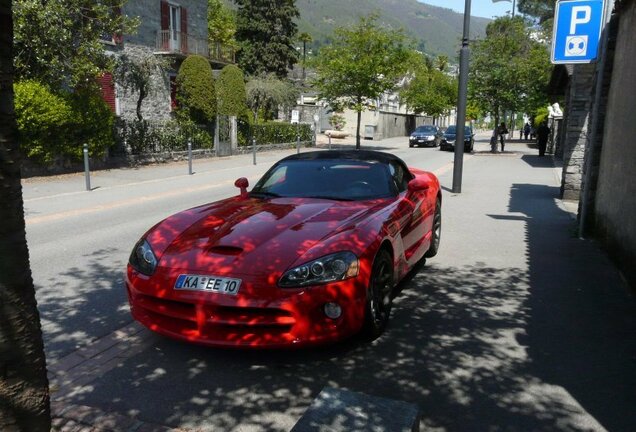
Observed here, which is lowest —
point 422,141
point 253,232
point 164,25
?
point 422,141

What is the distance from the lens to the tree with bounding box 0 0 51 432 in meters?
2.06

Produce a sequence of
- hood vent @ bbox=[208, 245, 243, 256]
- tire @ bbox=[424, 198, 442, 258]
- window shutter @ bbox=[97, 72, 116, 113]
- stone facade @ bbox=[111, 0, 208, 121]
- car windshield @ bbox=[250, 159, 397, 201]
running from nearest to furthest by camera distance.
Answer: hood vent @ bbox=[208, 245, 243, 256]
car windshield @ bbox=[250, 159, 397, 201]
tire @ bbox=[424, 198, 442, 258]
window shutter @ bbox=[97, 72, 116, 113]
stone facade @ bbox=[111, 0, 208, 121]

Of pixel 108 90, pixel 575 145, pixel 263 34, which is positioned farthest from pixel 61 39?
pixel 263 34

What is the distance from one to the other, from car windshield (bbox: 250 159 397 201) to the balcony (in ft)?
76.5

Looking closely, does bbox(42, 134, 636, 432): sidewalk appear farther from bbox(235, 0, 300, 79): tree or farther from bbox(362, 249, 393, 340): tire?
bbox(235, 0, 300, 79): tree

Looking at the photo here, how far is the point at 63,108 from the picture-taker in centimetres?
1550

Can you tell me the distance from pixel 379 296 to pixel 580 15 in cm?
631

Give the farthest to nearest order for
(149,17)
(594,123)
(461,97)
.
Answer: (149,17) → (461,97) → (594,123)

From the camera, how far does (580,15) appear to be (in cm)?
811

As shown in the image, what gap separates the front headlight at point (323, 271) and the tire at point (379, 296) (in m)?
0.25

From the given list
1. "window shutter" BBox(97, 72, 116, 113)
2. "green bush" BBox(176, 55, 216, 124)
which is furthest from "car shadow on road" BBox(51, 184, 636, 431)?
"green bush" BBox(176, 55, 216, 124)

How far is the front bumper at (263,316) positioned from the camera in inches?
140

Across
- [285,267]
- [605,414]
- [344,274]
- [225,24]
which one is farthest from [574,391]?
[225,24]

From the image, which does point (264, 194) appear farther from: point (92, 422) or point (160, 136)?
point (160, 136)
